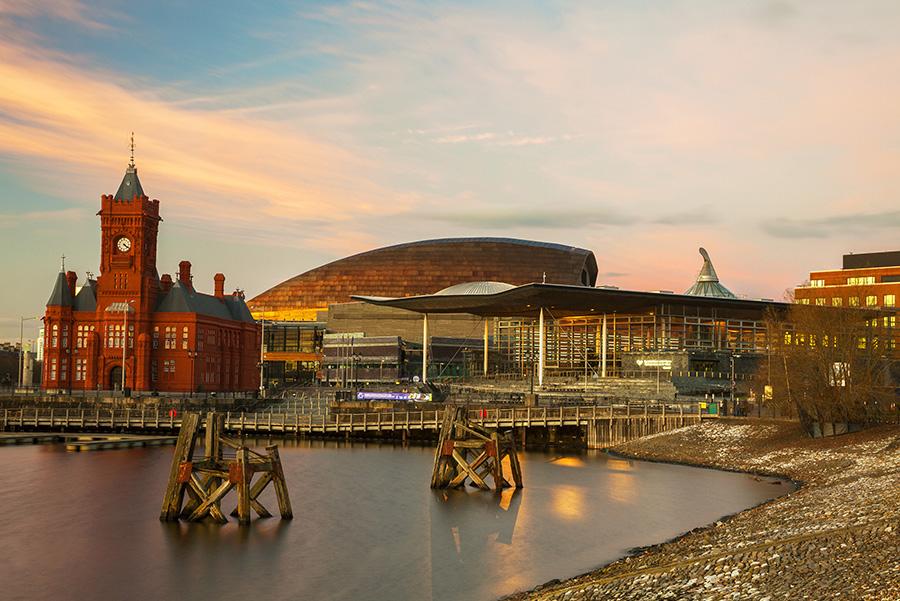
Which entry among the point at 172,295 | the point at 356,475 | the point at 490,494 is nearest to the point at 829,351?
the point at 490,494

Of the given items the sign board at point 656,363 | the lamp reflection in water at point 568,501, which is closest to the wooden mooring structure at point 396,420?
the lamp reflection in water at point 568,501

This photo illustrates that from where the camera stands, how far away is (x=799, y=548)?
27703 millimetres

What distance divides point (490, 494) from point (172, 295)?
74.1m

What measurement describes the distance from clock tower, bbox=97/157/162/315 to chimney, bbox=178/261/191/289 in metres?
4.76

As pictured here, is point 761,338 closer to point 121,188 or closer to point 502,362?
point 502,362

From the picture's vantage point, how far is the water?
34.7 metres

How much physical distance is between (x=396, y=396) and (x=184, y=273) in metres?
30.7

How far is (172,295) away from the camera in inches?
4707

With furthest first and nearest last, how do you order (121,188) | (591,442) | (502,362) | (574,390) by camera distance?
(502,362) < (121,188) < (574,390) < (591,442)

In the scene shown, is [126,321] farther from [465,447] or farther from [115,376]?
[465,447]

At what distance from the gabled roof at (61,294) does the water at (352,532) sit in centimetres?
5227

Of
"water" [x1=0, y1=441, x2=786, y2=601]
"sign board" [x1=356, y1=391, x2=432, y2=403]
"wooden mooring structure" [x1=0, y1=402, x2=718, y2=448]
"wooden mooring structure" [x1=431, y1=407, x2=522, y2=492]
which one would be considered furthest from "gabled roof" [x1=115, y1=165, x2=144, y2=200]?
"wooden mooring structure" [x1=431, y1=407, x2=522, y2=492]

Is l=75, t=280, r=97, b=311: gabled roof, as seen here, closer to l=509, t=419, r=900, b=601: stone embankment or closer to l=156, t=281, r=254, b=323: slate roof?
l=156, t=281, r=254, b=323: slate roof

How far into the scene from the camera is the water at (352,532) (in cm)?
3469
